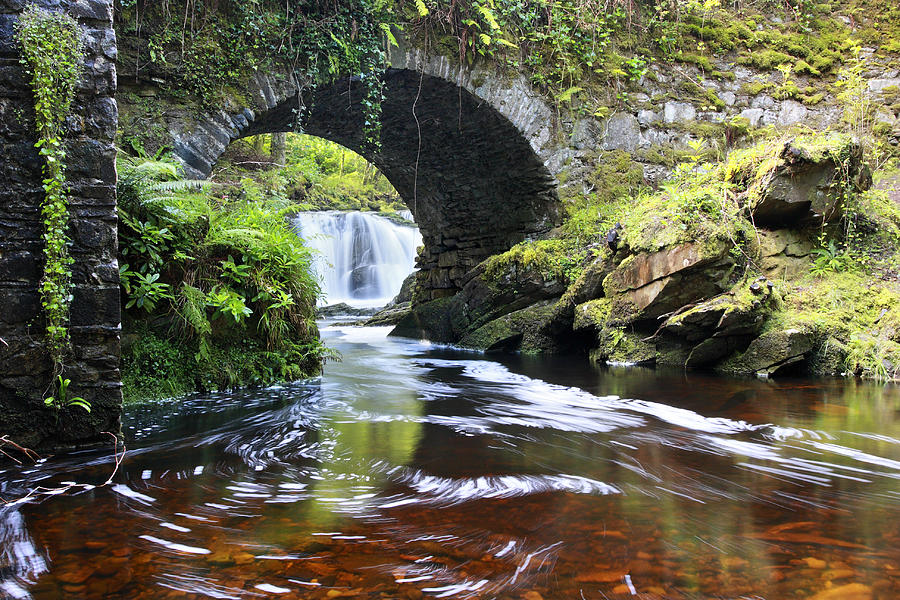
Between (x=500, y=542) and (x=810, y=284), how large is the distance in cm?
581

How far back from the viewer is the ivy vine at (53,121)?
245 centimetres

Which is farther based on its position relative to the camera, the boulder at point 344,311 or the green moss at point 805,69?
the boulder at point 344,311

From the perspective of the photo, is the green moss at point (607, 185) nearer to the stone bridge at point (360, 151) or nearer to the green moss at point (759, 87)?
the stone bridge at point (360, 151)

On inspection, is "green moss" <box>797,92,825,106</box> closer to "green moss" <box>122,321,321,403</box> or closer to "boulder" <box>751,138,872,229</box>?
"boulder" <box>751,138,872,229</box>

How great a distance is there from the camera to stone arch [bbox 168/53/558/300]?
21.7 feet

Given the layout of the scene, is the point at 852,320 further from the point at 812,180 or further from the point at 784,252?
the point at 812,180

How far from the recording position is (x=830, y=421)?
3.66 metres

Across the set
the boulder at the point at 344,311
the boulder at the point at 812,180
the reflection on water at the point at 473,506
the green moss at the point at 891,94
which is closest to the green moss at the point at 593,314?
the boulder at the point at 812,180

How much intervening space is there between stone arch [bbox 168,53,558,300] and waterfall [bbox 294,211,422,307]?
557 cm

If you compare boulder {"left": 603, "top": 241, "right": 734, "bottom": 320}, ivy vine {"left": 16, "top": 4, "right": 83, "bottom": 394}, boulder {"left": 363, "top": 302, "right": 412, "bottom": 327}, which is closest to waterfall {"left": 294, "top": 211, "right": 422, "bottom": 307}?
boulder {"left": 363, "top": 302, "right": 412, "bottom": 327}

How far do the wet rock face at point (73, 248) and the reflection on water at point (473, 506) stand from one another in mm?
287

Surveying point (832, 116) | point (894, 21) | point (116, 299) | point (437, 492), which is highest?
point (894, 21)

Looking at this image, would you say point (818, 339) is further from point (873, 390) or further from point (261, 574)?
point (261, 574)

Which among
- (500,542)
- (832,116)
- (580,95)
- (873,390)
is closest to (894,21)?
(832,116)
